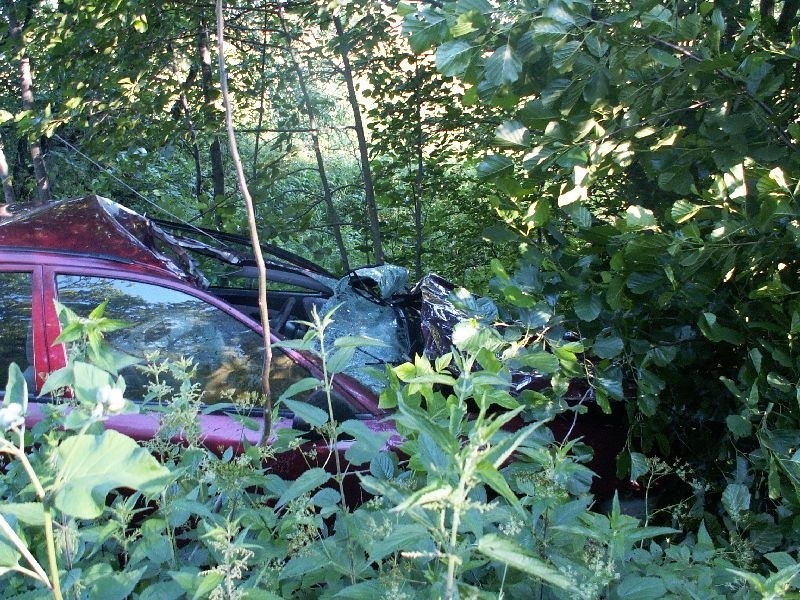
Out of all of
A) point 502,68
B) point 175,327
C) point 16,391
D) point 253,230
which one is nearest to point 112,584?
point 16,391

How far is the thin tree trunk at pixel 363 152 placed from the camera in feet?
17.6

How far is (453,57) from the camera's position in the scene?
7.46 feet

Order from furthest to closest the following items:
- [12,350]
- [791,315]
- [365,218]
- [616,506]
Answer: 1. [365,218]
2. [12,350]
3. [791,315]
4. [616,506]

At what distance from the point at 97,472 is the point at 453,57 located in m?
1.69

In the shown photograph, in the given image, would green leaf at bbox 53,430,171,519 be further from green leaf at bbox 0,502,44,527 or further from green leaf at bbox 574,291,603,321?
green leaf at bbox 574,291,603,321

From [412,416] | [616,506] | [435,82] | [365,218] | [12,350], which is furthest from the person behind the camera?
[365,218]

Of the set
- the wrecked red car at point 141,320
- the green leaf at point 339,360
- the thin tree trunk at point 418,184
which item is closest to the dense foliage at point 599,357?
the green leaf at point 339,360

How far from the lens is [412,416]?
1.13 m

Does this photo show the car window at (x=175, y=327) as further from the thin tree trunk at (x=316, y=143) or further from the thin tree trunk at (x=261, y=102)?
the thin tree trunk at (x=261, y=102)

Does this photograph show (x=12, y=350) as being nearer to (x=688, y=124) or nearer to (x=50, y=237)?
(x=50, y=237)

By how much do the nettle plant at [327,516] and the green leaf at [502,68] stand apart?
82cm

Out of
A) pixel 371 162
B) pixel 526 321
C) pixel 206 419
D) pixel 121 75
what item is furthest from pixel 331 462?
pixel 121 75

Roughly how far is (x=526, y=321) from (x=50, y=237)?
2128 mm

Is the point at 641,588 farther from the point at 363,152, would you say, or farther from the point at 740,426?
the point at 363,152
